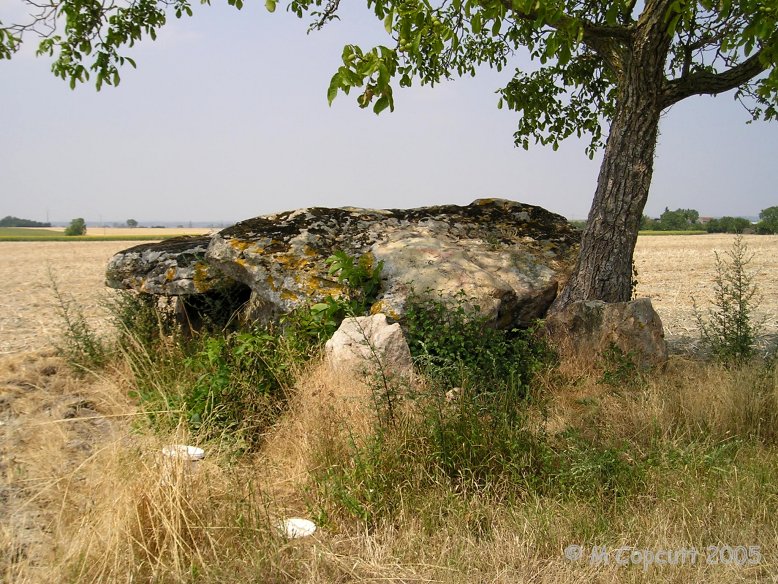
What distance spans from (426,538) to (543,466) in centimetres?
102

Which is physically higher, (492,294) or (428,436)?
(492,294)

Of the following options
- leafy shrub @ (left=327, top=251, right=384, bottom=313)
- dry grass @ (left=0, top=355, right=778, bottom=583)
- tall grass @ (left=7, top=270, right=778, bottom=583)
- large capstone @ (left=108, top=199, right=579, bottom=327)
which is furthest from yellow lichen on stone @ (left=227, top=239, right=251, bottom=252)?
dry grass @ (left=0, top=355, right=778, bottom=583)

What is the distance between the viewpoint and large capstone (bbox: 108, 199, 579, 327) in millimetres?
6141

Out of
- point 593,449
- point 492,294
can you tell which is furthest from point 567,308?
point 593,449

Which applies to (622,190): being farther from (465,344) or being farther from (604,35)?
(465,344)

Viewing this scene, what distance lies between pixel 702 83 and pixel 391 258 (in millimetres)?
4055

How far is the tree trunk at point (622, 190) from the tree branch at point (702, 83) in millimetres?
146

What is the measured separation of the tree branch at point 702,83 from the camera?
652 cm

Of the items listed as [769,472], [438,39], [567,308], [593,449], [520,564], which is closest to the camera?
[520,564]

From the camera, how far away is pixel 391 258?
6398mm

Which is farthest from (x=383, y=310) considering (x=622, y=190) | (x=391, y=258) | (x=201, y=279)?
(x=622, y=190)

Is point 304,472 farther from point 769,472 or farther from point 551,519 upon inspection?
point 769,472

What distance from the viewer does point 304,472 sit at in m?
3.96

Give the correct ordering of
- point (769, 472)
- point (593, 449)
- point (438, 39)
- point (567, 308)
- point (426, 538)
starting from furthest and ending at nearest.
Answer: point (567, 308)
point (438, 39)
point (593, 449)
point (769, 472)
point (426, 538)
